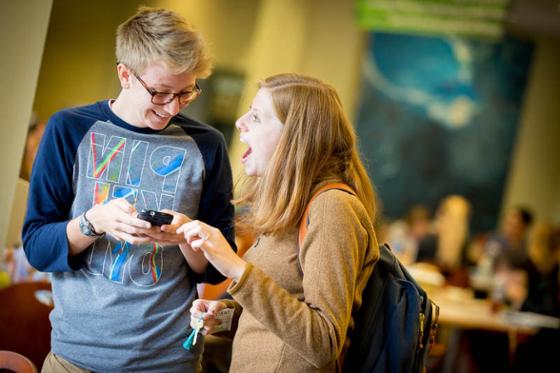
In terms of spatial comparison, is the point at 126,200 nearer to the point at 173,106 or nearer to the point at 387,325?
the point at 173,106

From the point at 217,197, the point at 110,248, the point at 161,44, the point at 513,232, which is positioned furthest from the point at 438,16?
the point at 110,248

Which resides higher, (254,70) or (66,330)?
(254,70)

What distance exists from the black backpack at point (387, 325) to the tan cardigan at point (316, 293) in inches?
3.8

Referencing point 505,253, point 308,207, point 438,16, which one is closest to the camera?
point 308,207

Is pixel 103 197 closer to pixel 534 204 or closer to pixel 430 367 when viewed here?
pixel 430 367

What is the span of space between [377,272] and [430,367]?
4322mm

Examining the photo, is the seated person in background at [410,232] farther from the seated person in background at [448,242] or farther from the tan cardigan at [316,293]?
the tan cardigan at [316,293]

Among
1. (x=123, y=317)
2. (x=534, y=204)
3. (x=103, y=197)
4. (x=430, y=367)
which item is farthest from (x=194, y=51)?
(x=534, y=204)

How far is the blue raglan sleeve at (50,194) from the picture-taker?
2.01 m

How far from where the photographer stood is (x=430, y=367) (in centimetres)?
615

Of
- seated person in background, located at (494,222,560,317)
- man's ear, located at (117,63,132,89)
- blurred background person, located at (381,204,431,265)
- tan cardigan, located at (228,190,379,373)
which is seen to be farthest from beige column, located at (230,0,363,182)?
tan cardigan, located at (228,190,379,373)

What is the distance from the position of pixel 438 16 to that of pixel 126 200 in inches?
277

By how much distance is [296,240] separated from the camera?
2043 mm

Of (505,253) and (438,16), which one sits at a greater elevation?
(438,16)
